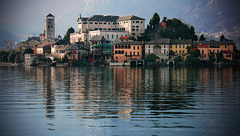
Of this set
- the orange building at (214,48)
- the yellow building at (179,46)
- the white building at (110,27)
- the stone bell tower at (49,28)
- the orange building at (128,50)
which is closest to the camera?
the orange building at (214,48)

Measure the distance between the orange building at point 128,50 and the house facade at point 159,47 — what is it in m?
2.42

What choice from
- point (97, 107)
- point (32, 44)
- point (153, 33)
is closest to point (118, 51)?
point (153, 33)

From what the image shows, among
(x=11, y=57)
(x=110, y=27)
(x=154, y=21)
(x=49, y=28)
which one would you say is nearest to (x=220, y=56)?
(x=154, y=21)

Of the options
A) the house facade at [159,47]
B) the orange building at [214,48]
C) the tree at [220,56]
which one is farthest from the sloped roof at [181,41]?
the tree at [220,56]

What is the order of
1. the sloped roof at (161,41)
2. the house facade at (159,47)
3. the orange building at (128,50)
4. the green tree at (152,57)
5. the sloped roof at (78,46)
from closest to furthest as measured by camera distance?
the green tree at (152,57) < the sloped roof at (161,41) < the house facade at (159,47) < the orange building at (128,50) < the sloped roof at (78,46)

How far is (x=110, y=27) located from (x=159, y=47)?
86.8 feet

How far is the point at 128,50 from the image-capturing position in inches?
4375

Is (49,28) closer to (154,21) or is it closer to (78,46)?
(78,46)

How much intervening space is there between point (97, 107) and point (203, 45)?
89.1 meters

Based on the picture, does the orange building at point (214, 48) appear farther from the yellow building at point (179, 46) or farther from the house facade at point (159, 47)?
the house facade at point (159, 47)

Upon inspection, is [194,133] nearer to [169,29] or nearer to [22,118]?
[22,118]

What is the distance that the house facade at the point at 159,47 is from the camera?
11081cm

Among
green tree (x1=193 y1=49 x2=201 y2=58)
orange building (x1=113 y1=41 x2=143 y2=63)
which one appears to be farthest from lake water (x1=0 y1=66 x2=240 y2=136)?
orange building (x1=113 y1=41 x2=143 y2=63)

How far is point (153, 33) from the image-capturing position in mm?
120562
